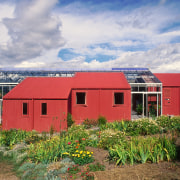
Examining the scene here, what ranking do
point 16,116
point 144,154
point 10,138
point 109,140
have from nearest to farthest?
point 144,154
point 109,140
point 10,138
point 16,116

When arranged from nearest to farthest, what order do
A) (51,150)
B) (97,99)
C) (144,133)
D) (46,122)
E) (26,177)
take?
(26,177) → (51,150) → (144,133) → (46,122) → (97,99)

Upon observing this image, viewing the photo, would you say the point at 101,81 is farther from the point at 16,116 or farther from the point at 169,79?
the point at 169,79

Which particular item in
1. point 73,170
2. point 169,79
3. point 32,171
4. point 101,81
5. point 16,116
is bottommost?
point 32,171

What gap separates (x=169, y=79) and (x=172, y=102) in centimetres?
314

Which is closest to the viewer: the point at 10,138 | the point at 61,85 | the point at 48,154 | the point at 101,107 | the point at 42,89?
the point at 48,154

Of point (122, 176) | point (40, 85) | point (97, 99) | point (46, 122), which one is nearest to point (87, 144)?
point (122, 176)

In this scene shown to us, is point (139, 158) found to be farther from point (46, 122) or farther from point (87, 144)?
point (46, 122)

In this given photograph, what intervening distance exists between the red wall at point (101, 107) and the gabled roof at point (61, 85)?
0.63 meters

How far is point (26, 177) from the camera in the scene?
603cm

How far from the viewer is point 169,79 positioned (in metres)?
22.4

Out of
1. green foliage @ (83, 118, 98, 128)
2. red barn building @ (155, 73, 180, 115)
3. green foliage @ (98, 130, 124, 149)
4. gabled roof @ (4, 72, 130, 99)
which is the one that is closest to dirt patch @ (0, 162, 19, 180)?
green foliage @ (98, 130, 124, 149)

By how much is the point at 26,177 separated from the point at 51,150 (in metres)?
1.43

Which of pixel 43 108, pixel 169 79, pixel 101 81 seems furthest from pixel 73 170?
pixel 169 79

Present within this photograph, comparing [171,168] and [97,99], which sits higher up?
[97,99]
